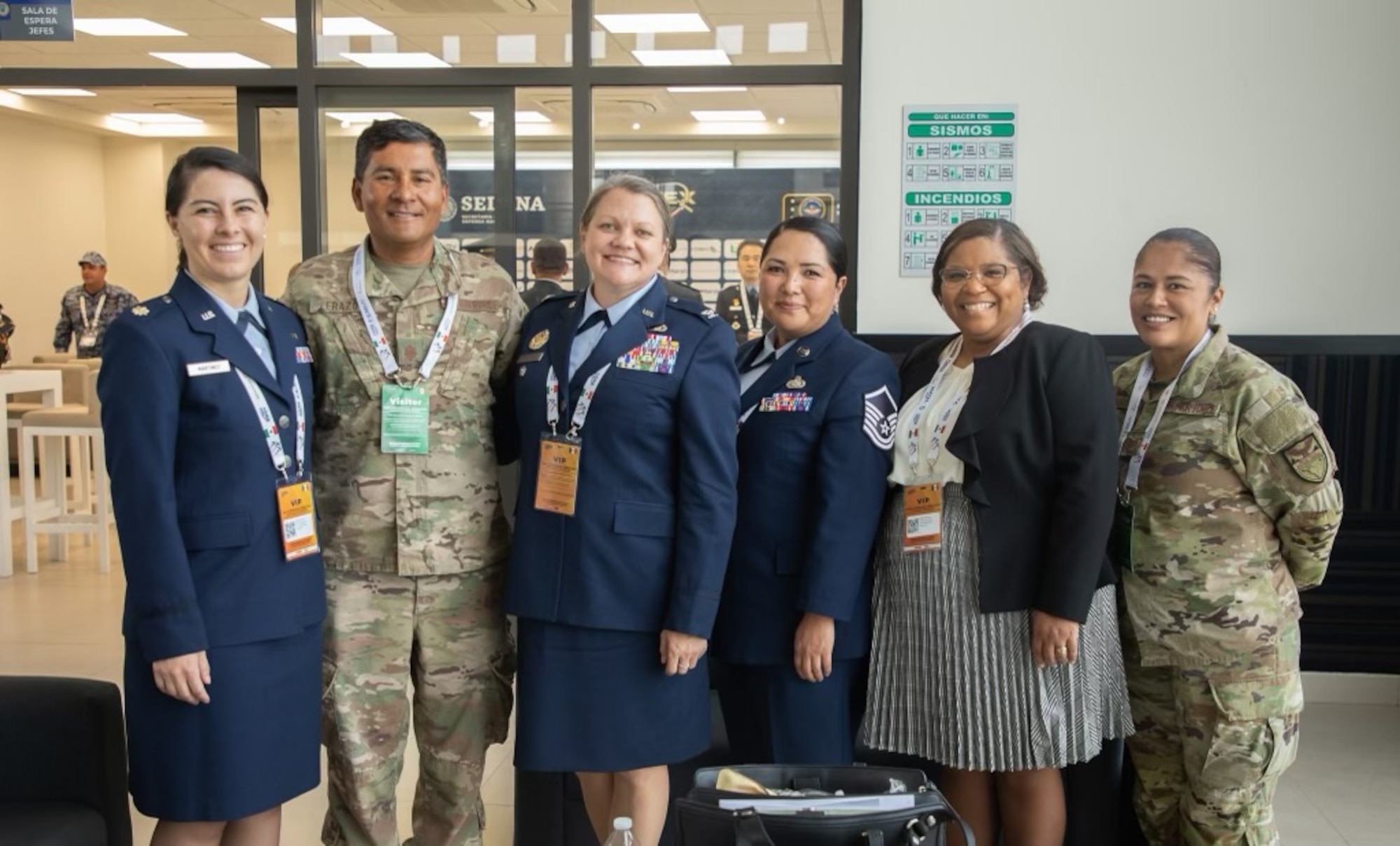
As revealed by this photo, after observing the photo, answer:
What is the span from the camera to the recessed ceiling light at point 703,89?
4656 mm

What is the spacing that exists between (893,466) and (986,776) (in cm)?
73

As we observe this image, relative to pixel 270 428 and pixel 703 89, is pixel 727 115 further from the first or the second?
pixel 270 428

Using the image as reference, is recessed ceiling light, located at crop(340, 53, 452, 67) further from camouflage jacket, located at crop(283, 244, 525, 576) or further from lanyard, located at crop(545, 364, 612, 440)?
lanyard, located at crop(545, 364, 612, 440)

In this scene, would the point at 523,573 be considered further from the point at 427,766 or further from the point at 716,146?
the point at 716,146

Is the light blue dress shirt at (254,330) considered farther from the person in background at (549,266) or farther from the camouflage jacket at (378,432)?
the person in background at (549,266)

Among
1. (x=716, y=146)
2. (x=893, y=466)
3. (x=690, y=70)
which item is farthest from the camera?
(x=716, y=146)

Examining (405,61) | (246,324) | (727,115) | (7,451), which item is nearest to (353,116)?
(405,61)

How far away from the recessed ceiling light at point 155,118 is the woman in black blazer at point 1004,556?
12309 millimetres

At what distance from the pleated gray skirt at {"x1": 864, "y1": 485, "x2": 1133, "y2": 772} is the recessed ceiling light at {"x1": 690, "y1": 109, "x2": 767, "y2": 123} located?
289 centimetres

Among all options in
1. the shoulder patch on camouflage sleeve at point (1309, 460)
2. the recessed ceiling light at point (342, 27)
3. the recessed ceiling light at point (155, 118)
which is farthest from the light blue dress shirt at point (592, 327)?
the recessed ceiling light at point (155, 118)

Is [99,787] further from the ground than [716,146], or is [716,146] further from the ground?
[716,146]

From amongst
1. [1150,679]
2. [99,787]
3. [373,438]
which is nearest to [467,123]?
[373,438]

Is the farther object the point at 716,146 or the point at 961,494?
the point at 716,146

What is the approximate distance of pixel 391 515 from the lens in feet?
7.61
